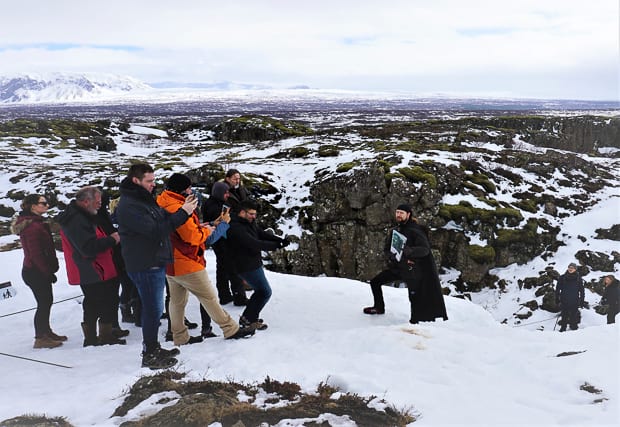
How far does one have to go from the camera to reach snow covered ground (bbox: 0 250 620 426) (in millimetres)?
3643

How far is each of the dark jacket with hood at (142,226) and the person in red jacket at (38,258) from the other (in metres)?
1.64

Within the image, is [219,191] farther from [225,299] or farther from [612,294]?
[612,294]

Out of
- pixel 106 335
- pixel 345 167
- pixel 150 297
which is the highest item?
pixel 345 167

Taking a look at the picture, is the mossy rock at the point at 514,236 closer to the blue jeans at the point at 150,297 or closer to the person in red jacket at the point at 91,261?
the blue jeans at the point at 150,297

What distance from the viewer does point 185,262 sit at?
463cm

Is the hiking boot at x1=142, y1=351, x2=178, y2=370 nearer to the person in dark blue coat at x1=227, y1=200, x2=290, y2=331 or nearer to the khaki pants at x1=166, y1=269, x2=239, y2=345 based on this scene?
the khaki pants at x1=166, y1=269, x2=239, y2=345

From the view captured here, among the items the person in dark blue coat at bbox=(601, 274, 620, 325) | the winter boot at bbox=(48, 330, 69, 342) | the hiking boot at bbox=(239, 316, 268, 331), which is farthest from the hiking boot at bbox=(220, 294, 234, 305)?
the person in dark blue coat at bbox=(601, 274, 620, 325)

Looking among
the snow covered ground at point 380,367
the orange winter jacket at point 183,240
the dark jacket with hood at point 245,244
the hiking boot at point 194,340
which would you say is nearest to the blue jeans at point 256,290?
the dark jacket with hood at point 245,244

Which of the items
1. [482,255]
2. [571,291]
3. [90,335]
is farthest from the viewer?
[482,255]

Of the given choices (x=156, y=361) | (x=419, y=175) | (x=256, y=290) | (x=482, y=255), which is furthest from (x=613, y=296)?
(x=156, y=361)

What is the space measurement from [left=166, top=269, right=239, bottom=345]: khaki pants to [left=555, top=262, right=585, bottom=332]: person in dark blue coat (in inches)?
354

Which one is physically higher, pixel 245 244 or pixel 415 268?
pixel 245 244

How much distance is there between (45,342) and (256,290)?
288 cm

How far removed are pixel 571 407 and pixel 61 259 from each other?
992cm
